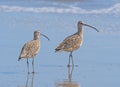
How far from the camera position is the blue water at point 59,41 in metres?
13.7

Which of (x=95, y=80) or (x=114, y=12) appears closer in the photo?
(x=95, y=80)

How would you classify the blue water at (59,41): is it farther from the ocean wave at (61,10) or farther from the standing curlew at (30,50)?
the standing curlew at (30,50)

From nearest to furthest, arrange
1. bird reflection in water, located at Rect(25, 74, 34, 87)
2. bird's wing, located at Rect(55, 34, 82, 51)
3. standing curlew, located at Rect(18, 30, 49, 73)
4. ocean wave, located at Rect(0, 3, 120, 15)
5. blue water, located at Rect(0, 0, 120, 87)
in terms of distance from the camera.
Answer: bird reflection in water, located at Rect(25, 74, 34, 87) < blue water, located at Rect(0, 0, 120, 87) < standing curlew, located at Rect(18, 30, 49, 73) < bird's wing, located at Rect(55, 34, 82, 51) < ocean wave, located at Rect(0, 3, 120, 15)

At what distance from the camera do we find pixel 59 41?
17875 mm

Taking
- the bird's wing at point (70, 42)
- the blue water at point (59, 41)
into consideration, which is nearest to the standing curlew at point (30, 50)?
the blue water at point (59, 41)

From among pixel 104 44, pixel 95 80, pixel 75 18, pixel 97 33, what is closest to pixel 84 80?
pixel 95 80

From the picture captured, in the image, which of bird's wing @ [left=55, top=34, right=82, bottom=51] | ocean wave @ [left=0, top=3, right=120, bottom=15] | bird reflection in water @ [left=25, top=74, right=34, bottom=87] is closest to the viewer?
bird reflection in water @ [left=25, top=74, right=34, bottom=87]

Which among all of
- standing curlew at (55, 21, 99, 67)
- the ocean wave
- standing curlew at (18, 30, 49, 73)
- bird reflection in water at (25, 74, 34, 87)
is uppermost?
the ocean wave

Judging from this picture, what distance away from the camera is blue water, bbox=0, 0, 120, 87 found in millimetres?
13703

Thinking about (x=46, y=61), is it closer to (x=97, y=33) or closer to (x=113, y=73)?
(x=113, y=73)

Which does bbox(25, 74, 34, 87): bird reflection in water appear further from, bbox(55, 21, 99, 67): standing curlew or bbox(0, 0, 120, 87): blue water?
bbox(55, 21, 99, 67): standing curlew

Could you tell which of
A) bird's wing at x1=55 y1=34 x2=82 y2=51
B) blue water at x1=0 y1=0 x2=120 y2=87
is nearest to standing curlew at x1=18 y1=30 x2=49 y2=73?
blue water at x1=0 y1=0 x2=120 y2=87

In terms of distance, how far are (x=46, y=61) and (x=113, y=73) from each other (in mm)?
1884

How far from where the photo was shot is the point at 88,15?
22.6 meters
